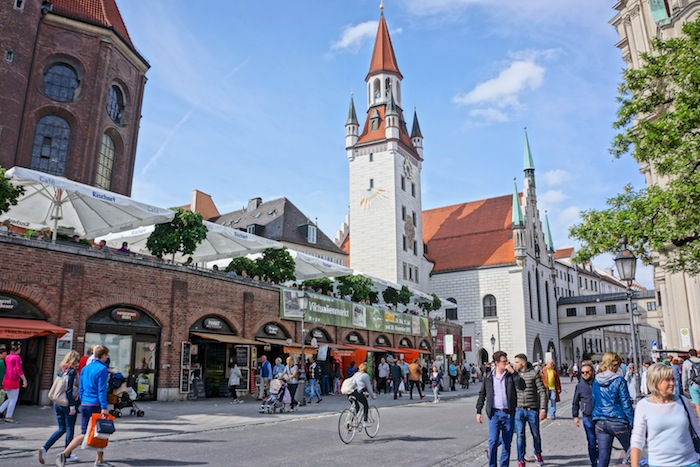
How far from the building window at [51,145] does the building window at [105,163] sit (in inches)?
74.7

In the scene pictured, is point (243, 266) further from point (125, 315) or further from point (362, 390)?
point (362, 390)

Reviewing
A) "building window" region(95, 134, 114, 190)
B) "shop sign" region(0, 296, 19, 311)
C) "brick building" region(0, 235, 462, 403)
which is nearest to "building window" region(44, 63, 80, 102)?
"building window" region(95, 134, 114, 190)

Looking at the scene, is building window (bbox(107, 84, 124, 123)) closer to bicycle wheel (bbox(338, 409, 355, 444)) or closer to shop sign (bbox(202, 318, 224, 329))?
shop sign (bbox(202, 318, 224, 329))

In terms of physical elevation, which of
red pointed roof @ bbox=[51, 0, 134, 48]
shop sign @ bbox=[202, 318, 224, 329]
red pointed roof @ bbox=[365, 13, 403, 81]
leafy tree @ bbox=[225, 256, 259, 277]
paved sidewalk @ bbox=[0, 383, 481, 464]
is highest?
red pointed roof @ bbox=[365, 13, 403, 81]

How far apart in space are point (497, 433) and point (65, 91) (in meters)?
30.9

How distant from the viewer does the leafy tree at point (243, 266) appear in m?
27.6

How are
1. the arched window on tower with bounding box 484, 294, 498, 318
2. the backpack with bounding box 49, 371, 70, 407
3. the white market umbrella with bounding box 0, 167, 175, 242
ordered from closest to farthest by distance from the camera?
the backpack with bounding box 49, 371, 70, 407 < the white market umbrella with bounding box 0, 167, 175, 242 < the arched window on tower with bounding box 484, 294, 498, 318

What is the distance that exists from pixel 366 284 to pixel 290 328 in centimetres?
997

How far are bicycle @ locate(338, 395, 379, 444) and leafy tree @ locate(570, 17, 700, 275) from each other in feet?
26.1

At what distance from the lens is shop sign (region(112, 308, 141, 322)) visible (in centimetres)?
1880

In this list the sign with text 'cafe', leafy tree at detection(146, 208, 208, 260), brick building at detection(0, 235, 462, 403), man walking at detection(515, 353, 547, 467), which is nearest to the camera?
man walking at detection(515, 353, 547, 467)

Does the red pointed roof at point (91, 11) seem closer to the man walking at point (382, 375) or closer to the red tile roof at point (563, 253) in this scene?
the man walking at point (382, 375)

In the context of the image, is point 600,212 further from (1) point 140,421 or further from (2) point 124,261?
(2) point 124,261

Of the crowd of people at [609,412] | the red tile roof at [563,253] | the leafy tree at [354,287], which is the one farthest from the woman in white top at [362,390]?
the red tile roof at [563,253]
